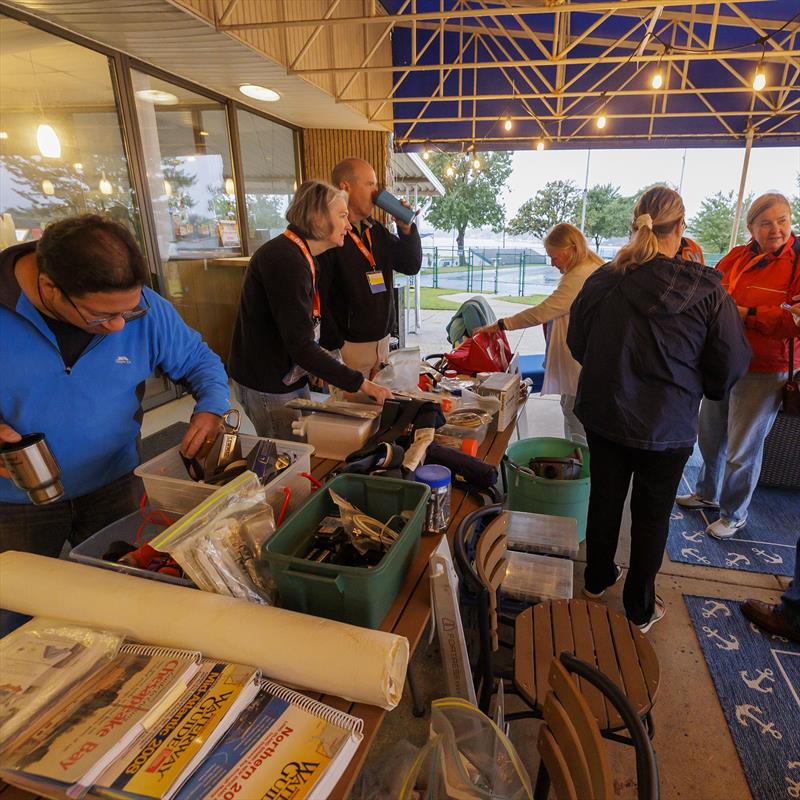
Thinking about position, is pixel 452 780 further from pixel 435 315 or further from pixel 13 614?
pixel 435 315

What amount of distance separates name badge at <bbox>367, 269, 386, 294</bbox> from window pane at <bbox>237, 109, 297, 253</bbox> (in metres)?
3.19

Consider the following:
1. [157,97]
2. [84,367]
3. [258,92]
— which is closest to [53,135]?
[157,97]

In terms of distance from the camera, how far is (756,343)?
2480mm

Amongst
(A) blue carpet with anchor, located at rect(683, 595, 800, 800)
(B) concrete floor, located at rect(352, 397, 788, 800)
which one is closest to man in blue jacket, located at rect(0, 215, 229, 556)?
(B) concrete floor, located at rect(352, 397, 788, 800)

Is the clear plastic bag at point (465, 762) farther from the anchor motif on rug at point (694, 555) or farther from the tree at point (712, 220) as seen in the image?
the tree at point (712, 220)

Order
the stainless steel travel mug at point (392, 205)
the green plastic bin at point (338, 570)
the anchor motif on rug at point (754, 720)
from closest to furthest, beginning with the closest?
the green plastic bin at point (338, 570) → the anchor motif on rug at point (754, 720) → the stainless steel travel mug at point (392, 205)

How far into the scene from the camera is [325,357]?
71.6 inches

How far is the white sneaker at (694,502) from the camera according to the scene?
3072 millimetres

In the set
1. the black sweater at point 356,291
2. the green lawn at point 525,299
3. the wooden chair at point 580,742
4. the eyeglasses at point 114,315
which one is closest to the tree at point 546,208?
the green lawn at point 525,299

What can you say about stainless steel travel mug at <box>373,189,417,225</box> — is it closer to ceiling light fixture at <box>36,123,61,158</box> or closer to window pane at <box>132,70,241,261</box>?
ceiling light fixture at <box>36,123,61,158</box>

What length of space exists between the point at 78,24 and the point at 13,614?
3547mm

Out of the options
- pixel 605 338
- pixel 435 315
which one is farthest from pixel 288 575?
pixel 435 315

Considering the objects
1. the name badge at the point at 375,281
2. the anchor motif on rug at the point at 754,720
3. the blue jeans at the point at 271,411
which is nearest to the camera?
the anchor motif on rug at the point at 754,720

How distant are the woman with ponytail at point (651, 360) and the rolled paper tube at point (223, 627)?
1282mm
